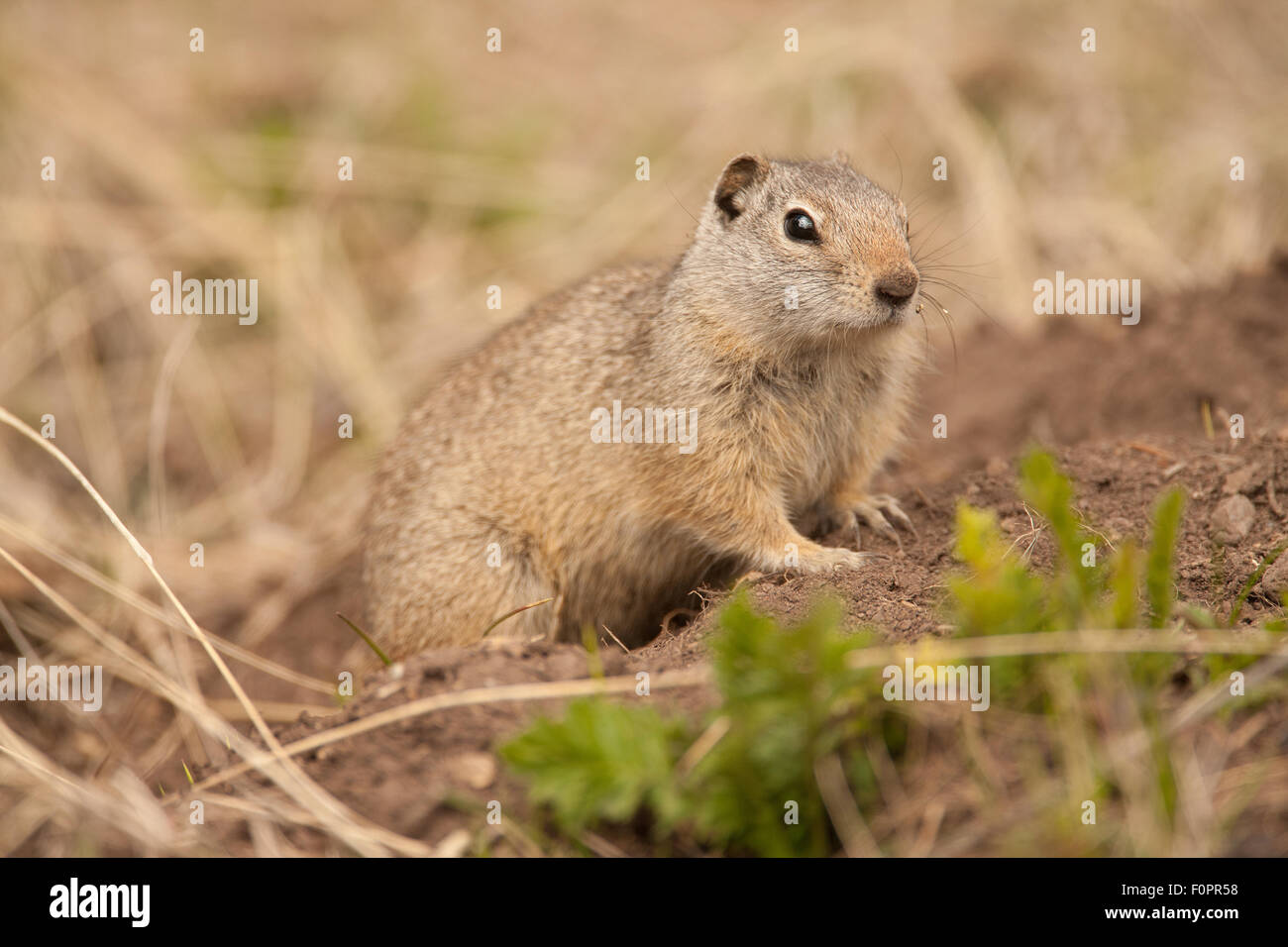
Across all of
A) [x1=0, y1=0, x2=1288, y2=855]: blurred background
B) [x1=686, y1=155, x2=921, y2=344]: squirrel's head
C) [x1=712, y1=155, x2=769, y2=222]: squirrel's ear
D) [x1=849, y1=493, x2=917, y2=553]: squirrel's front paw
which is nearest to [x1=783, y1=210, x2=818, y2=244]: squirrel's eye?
[x1=686, y1=155, x2=921, y2=344]: squirrel's head

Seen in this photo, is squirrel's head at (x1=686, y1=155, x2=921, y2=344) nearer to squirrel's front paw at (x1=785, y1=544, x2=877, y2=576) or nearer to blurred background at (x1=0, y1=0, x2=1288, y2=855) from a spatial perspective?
squirrel's front paw at (x1=785, y1=544, x2=877, y2=576)

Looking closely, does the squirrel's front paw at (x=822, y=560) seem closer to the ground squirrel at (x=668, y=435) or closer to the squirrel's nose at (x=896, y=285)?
the ground squirrel at (x=668, y=435)

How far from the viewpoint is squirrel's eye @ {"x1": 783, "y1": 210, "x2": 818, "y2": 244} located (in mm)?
4762

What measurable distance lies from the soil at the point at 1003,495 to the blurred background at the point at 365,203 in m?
0.72

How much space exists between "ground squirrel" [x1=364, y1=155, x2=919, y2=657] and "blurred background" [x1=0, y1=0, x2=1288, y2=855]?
158 centimetres

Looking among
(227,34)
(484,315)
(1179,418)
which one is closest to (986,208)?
(1179,418)

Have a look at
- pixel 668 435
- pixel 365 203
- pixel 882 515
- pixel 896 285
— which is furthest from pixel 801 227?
pixel 365 203

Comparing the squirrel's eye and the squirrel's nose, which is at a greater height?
the squirrel's eye

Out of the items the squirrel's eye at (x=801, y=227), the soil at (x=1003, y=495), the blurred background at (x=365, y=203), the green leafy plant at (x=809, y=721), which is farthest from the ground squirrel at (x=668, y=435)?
the green leafy plant at (x=809, y=721)

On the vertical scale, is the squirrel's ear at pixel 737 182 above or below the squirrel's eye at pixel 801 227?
above

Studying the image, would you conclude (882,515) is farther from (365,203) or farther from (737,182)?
(365,203)

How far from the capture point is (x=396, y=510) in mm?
5703

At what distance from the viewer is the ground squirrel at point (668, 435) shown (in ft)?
16.0
